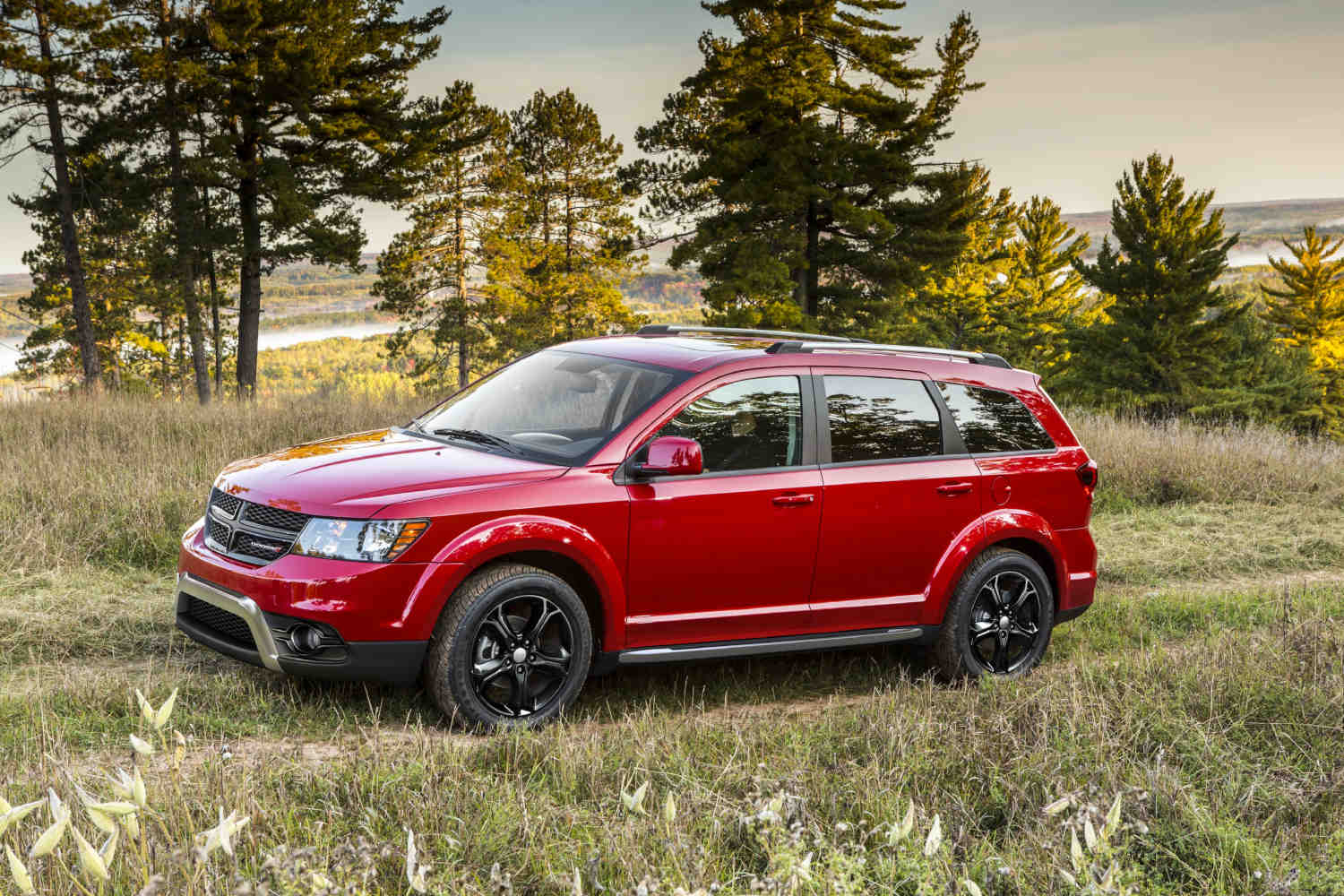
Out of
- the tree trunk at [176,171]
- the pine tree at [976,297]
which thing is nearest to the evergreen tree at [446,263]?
the tree trunk at [176,171]

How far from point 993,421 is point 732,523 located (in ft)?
6.79

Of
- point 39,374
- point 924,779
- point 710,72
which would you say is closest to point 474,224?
point 710,72

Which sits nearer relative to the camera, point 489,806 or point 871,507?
point 489,806

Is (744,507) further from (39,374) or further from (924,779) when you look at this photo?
(39,374)

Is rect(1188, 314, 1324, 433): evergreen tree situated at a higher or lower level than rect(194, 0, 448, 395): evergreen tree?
lower

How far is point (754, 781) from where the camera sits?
13.6 feet

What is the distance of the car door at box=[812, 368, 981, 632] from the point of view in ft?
20.6

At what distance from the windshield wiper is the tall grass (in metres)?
3.65

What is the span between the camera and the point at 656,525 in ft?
18.7

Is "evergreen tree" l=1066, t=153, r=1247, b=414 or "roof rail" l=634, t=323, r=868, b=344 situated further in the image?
"evergreen tree" l=1066, t=153, r=1247, b=414

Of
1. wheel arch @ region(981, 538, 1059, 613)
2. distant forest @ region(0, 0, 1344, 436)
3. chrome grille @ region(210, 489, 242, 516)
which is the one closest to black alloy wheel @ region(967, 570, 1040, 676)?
wheel arch @ region(981, 538, 1059, 613)

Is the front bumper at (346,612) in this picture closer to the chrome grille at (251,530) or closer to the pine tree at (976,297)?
the chrome grille at (251,530)

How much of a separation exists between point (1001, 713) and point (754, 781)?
1.42 metres

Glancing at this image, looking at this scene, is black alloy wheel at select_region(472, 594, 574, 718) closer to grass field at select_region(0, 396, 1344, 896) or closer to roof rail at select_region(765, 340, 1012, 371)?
grass field at select_region(0, 396, 1344, 896)
